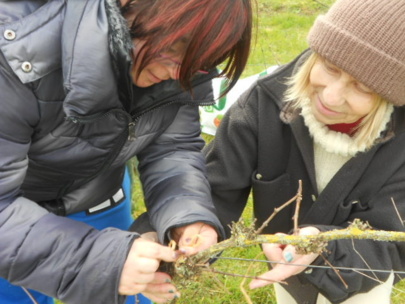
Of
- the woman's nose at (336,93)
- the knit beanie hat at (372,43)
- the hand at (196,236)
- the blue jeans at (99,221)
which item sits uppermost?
the knit beanie hat at (372,43)

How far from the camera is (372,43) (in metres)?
1.56

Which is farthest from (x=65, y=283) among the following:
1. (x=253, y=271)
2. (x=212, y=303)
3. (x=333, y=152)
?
(x=253, y=271)

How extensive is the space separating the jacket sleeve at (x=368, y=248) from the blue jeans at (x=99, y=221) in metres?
0.59

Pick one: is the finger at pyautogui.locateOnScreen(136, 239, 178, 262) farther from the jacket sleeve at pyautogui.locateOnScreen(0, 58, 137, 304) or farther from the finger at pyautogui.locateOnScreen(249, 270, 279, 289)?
the finger at pyautogui.locateOnScreen(249, 270, 279, 289)

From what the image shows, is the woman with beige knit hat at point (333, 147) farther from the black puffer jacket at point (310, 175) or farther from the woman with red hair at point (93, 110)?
the woman with red hair at point (93, 110)

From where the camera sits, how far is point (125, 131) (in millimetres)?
1537

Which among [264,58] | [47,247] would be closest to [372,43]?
[47,247]

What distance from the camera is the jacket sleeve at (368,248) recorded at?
1784 millimetres

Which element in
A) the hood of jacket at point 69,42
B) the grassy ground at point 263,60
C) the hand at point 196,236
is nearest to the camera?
the hood of jacket at point 69,42

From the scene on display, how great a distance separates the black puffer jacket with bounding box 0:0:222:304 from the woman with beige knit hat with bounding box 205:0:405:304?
0.87 ft

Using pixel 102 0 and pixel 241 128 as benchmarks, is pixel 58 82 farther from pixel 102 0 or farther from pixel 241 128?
pixel 241 128

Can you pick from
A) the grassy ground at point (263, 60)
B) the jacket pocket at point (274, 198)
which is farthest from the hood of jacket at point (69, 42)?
the jacket pocket at point (274, 198)

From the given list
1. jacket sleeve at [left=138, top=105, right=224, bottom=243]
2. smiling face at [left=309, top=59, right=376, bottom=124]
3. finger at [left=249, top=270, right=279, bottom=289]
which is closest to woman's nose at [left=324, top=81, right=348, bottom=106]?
smiling face at [left=309, top=59, right=376, bottom=124]

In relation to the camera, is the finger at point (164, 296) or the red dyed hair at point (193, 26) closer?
the red dyed hair at point (193, 26)
